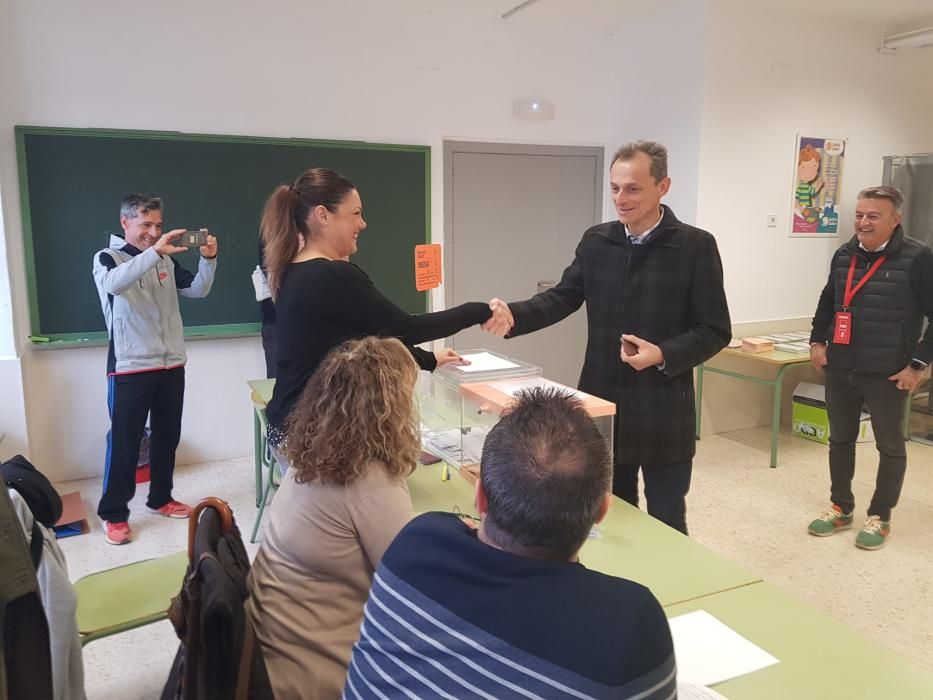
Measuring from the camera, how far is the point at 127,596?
1.98m

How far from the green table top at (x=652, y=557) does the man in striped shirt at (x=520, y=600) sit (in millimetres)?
718

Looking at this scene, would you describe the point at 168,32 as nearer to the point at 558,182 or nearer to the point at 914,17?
the point at 558,182

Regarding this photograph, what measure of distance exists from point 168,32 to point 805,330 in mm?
4656

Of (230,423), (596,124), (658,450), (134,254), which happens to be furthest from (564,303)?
(596,124)

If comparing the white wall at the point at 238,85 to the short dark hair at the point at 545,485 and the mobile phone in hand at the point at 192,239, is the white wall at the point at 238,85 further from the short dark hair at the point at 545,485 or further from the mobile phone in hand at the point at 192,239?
the short dark hair at the point at 545,485

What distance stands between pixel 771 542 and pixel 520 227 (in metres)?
2.67

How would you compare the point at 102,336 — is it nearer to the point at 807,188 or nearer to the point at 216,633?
the point at 216,633

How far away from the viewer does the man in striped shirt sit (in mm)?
788

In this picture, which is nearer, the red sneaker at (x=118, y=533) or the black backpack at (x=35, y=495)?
the black backpack at (x=35, y=495)

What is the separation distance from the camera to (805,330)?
17.3ft

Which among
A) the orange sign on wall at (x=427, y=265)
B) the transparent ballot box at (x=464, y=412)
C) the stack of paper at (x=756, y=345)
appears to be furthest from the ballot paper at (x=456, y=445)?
the stack of paper at (x=756, y=345)

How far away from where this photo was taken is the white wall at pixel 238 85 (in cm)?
375

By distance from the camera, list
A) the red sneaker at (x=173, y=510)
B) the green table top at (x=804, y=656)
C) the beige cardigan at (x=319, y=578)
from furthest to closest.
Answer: the red sneaker at (x=173, y=510)
the beige cardigan at (x=319, y=578)
the green table top at (x=804, y=656)

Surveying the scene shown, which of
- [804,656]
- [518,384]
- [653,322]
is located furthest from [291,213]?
[804,656]
